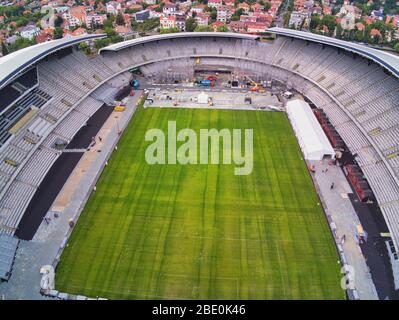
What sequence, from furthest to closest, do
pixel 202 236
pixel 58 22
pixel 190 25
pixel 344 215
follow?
pixel 58 22 → pixel 190 25 → pixel 344 215 → pixel 202 236

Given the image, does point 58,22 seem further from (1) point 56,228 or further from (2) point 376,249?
(2) point 376,249

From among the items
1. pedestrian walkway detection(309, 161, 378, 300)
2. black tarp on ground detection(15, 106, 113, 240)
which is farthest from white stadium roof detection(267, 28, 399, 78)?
black tarp on ground detection(15, 106, 113, 240)

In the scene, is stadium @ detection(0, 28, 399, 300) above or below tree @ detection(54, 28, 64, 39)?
below

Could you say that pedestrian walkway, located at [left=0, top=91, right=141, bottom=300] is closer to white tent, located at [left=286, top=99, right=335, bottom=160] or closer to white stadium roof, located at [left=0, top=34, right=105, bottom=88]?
white stadium roof, located at [left=0, top=34, right=105, bottom=88]

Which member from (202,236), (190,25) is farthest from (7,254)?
(190,25)
